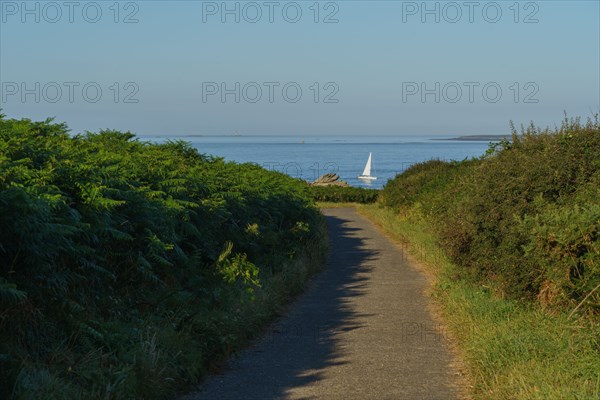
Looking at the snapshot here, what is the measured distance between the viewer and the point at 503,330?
942 cm

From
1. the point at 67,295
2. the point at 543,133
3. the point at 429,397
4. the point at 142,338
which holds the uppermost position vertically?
the point at 543,133

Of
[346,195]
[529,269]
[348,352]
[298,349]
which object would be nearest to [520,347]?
[348,352]

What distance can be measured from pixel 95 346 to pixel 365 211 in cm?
3350

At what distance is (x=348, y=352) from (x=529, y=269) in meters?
3.20

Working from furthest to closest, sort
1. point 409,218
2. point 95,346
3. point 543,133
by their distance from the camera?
point 409,218 → point 543,133 → point 95,346

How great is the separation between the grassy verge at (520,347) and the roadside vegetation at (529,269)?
0.02 meters

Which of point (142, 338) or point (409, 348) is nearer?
point (142, 338)

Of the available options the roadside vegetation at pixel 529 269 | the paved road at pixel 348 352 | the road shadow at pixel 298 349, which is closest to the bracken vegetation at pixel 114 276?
the road shadow at pixel 298 349

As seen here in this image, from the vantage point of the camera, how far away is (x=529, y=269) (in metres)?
11.0

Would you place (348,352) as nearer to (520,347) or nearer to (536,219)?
(520,347)

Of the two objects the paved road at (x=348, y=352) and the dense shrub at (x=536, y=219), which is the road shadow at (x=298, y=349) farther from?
the dense shrub at (x=536, y=219)

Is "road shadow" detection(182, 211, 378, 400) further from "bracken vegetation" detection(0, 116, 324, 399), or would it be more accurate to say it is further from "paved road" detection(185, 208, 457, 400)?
"bracken vegetation" detection(0, 116, 324, 399)

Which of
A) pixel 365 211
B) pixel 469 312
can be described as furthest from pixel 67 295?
pixel 365 211

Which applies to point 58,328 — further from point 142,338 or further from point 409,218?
point 409,218
